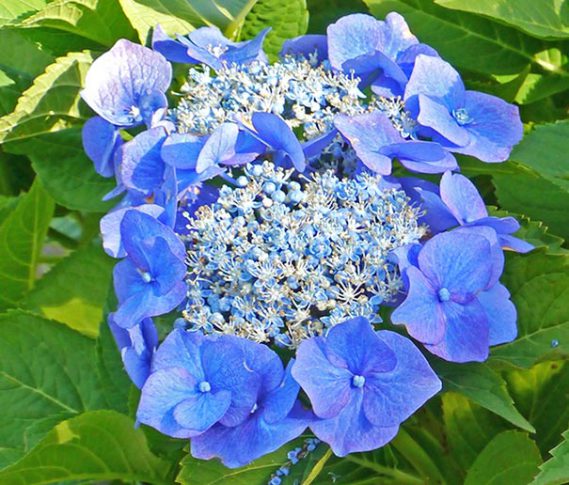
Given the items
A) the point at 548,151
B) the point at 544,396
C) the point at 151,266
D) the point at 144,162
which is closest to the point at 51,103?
the point at 144,162

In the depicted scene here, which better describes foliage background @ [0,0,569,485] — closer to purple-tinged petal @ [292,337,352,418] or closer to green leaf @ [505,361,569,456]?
green leaf @ [505,361,569,456]

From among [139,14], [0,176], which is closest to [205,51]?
[139,14]

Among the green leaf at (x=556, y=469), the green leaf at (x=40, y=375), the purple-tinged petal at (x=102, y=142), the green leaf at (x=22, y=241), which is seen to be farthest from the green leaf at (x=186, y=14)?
the green leaf at (x=556, y=469)

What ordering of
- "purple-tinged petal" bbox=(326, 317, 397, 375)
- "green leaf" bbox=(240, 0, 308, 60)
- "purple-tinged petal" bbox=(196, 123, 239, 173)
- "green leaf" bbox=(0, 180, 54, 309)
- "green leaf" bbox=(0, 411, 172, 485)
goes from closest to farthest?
"purple-tinged petal" bbox=(326, 317, 397, 375) → "purple-tinged petal" bbox=(196, 123, 239, 173) → "green leaf" bbox=(0, 411, 172, 485) → "green leaf" bbox=(240, 0, 308, 60) → "green leaf" bbox=(0, 180, 54, 309)

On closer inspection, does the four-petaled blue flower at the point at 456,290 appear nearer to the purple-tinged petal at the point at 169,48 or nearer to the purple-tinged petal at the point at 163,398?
the purple-tinged petal at the point at 163,398

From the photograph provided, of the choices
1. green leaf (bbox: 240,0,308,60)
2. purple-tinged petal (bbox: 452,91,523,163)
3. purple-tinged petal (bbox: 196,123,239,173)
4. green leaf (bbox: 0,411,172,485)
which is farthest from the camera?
green leaf (bbox: 240,0,308,60)

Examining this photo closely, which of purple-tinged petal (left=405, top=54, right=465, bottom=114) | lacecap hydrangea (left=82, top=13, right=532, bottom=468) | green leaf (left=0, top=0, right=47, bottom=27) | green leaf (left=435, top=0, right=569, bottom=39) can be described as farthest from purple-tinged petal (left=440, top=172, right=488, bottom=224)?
green leaf (left=0, top=0, right=47, bottom=27)
